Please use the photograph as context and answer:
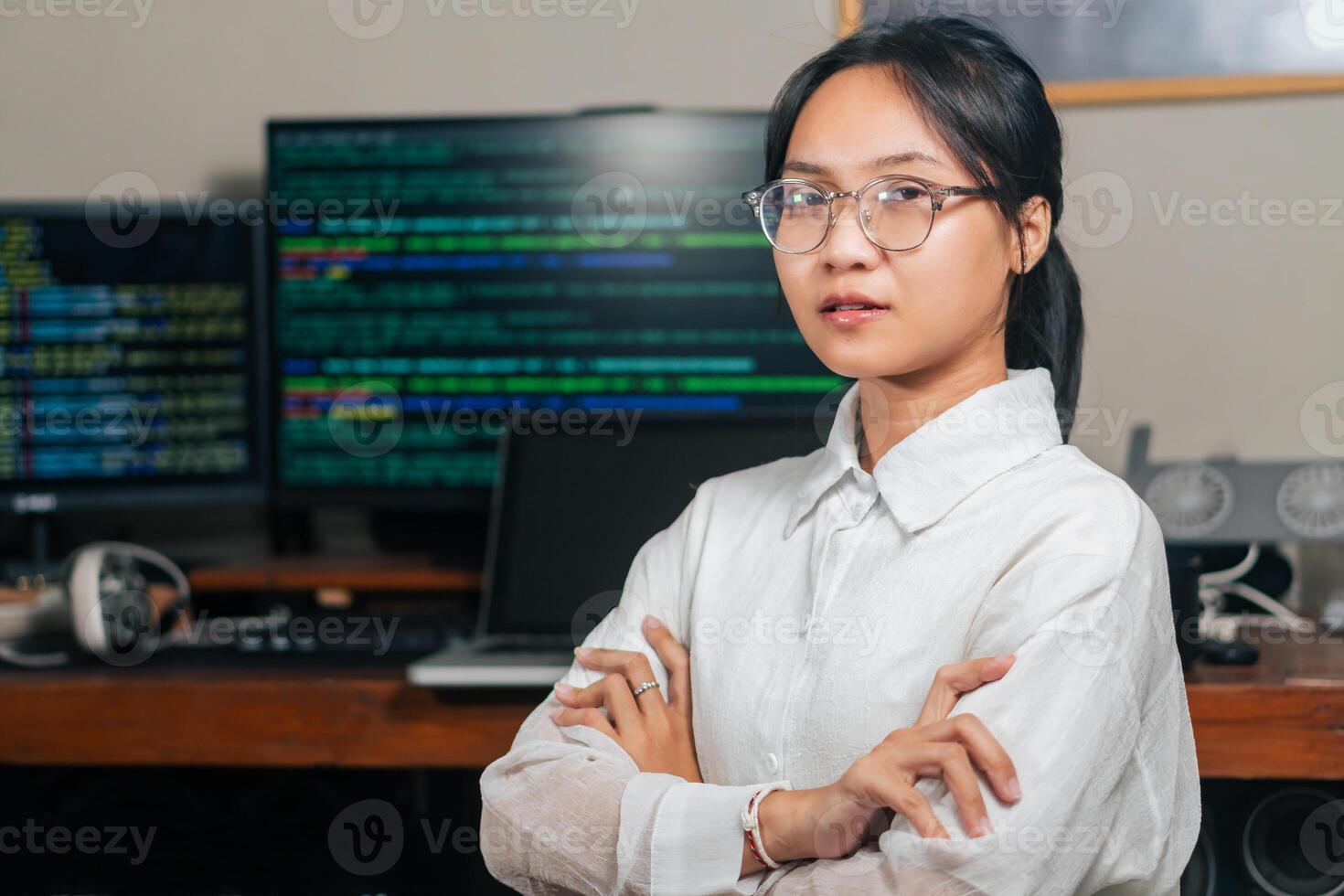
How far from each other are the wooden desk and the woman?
494mm

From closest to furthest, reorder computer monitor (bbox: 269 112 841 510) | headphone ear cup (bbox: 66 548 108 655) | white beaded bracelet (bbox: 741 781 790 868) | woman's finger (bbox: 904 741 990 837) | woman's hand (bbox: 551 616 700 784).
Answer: woman's finger (bbox: 904 741 990 837) < white beaded bracelet (bbox: 741 781 790 868) < woman's hand (bbox: 551 616 700 784) < headphone ear cup (bbox: 66 548 108 655) < computer monitor (bbox: 269 112 841 510)

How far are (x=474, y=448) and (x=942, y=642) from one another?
1.18 metres

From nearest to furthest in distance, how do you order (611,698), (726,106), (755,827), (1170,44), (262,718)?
(755,827) < (611,698) < (262,718) < (1170,44) < (726,106)

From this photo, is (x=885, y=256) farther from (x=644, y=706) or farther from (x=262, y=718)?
(x=262, y=718)

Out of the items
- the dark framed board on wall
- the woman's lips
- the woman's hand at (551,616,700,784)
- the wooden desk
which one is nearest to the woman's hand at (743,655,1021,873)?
the woman's hand at (551,616,700,784)

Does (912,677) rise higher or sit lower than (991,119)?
lower

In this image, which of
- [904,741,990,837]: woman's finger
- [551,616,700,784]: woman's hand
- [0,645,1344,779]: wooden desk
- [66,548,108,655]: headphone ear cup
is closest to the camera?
[904,741,990,837]: woman's finger

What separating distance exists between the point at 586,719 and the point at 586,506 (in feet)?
2.42

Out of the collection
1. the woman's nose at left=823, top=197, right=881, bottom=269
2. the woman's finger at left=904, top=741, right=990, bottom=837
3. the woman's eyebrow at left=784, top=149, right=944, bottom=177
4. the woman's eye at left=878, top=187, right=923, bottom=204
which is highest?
the woman's eyebrow at left=784, top=149, right=944, bottom=177

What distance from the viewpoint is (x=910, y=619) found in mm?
901

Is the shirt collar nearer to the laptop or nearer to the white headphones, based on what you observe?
the laptop

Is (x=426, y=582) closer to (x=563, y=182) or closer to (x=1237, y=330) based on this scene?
(x=563, y=182)

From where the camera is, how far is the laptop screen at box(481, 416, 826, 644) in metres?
1.70

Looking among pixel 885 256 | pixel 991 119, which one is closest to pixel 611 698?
pixel 885 256
